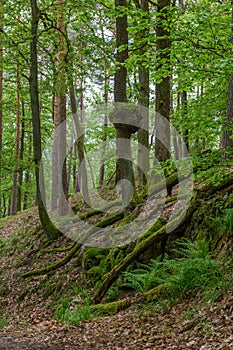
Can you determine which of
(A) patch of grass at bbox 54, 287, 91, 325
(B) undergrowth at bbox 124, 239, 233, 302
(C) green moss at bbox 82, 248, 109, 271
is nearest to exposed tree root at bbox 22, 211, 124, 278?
(C) green moss at bbox 82, 248, 109, 271

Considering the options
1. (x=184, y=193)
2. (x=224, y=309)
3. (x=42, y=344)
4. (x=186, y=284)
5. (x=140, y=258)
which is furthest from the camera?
(x=184, y=193)

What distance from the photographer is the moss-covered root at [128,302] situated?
7711 mm

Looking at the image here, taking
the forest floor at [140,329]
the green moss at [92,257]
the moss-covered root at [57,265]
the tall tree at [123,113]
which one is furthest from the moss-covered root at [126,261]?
the moss-covered root at [57,265]

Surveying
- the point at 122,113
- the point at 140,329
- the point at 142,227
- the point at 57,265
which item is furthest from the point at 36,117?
the point at 140,329

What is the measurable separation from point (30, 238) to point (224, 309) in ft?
33.9

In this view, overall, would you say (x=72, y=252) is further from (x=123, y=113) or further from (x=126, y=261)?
(x=123, y=113)

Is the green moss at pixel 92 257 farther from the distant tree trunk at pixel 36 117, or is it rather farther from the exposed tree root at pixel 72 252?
the distant tree trunk at pixel 36 117

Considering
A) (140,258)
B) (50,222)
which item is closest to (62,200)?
(50,222)

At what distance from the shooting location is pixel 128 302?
8.10m

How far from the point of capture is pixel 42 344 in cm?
654

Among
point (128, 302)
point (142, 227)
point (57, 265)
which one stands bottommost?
point (128, 302)

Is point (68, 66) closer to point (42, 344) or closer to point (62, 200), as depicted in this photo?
point (62, 200)

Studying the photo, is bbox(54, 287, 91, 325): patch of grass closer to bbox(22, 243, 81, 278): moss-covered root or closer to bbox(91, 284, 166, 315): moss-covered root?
bbox(91, 284, 166, 315): moss-covered root

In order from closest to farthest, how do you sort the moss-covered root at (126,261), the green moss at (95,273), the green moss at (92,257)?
the moss-covered root at (126,261), the green moss at (95,273), the green moss at (92,257)
